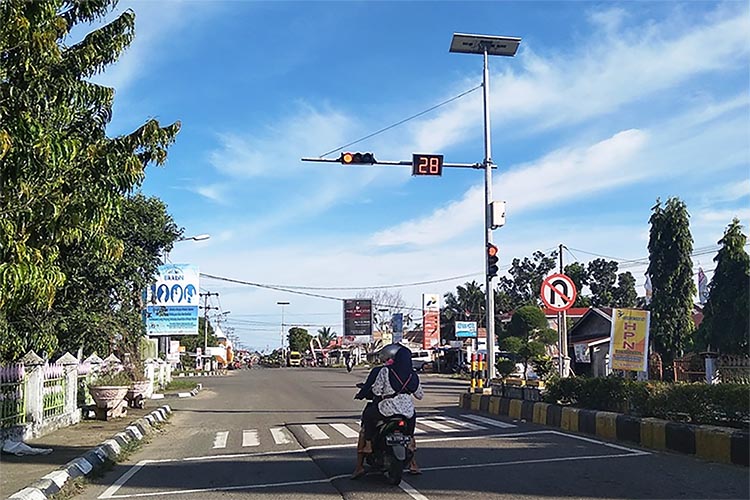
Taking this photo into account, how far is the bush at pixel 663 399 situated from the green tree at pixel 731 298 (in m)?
11.2

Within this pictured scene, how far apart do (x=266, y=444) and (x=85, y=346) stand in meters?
6.45

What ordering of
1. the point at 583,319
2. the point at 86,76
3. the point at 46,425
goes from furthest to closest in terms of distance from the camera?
1. the point at 583,319
2. the point at 46,425
3. the point at 86,76

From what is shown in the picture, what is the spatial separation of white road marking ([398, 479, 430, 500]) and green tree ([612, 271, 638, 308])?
243ft

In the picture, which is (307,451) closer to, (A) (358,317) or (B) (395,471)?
(B) (395,471)

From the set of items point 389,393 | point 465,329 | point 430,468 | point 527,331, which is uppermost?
point 389,393

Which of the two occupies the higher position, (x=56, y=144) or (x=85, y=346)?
(x=56, y=144)

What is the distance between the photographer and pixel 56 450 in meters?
12.6

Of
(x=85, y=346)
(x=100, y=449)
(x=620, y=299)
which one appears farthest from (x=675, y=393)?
(x=620, y=299)

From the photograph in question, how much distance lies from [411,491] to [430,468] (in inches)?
64.1

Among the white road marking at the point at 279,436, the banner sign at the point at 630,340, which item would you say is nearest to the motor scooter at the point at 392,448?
the white road marking at the point at 279,436

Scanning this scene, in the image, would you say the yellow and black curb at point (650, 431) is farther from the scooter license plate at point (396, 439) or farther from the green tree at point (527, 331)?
the green tree at point (527, 331)

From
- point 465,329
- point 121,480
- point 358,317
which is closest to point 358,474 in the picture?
point 121,480

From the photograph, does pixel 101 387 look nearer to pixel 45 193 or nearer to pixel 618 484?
pixel 45 193

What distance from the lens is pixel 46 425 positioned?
588 inches
